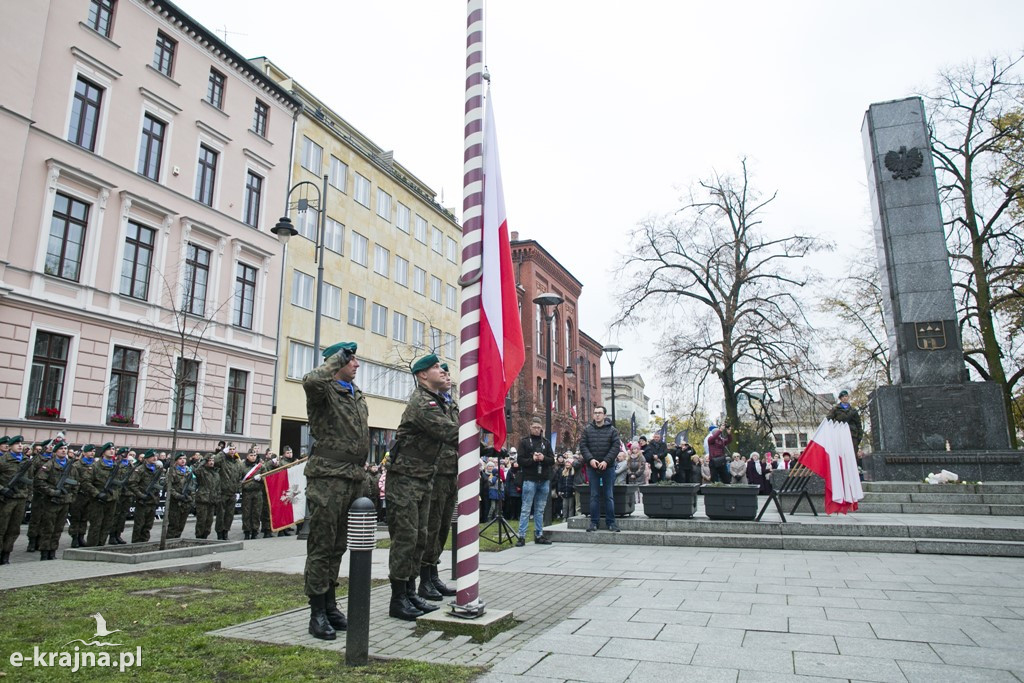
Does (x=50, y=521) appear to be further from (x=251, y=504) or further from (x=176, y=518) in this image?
(x=251, y=504)

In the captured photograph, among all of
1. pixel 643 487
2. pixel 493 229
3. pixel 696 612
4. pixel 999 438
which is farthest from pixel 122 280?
pixel 999 438

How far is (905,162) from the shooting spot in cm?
1811

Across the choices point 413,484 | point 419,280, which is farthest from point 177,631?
point 419,280

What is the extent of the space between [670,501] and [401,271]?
30.7m

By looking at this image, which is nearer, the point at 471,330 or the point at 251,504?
the point at 471,330

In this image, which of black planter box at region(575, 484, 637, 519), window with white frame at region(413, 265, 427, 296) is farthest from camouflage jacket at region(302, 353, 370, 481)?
window with white frame at region(413, 265, 427, 296)

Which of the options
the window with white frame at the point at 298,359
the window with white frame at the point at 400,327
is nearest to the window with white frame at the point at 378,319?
the window with white frame at the point at 400,327

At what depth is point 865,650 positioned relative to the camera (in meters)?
4.68

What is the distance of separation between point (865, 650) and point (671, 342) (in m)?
25.3

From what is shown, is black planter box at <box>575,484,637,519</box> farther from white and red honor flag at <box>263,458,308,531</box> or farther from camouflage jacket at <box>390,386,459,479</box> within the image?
camouflage jacket at <box>390,386,459,479</box>

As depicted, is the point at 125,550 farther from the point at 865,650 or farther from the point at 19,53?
the point at 19,53

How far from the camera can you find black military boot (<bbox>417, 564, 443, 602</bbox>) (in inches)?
261

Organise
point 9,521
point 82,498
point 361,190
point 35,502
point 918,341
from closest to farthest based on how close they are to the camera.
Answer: point 9,521 < point 35,502 < point 82,498 < point 918,341 < point 361,190

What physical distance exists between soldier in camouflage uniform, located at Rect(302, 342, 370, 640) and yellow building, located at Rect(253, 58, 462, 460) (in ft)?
77.2
